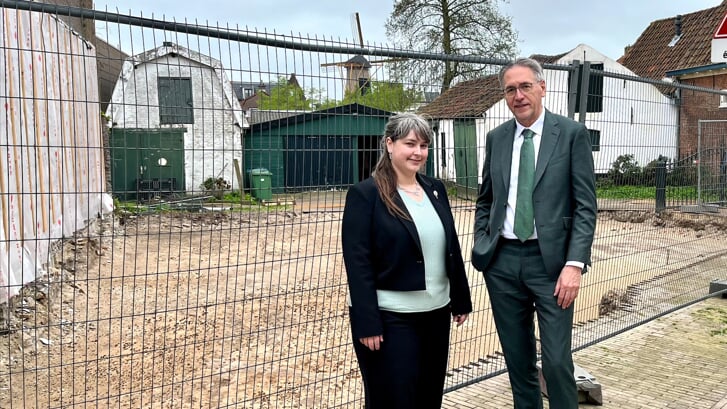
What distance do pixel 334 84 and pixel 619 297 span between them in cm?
498

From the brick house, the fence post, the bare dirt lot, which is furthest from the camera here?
the brick house

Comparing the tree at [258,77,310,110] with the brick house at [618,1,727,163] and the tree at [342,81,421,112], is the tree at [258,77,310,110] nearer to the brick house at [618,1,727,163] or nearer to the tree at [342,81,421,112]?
the tree at [342,81,421,112]

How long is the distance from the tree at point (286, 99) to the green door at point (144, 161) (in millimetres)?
559

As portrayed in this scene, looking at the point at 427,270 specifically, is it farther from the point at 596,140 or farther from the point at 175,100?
the point at 596,140

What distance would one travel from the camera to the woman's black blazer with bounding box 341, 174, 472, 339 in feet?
8.48

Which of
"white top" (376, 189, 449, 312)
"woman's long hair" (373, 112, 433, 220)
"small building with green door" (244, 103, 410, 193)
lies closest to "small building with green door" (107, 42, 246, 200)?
"small building with green door" (244, 103, 410, 193)

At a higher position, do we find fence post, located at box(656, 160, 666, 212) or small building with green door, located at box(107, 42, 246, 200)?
small building with green door, located at box(107, 42, 246, 200)

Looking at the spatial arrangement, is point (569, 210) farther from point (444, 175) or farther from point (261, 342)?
point (261, 342)

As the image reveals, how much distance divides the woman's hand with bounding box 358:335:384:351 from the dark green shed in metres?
1.10

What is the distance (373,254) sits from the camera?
2.64m

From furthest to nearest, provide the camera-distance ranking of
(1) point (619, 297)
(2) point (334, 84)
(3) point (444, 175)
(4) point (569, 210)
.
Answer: (1) point (619, 297)
(3) point (444, 175)
(2) point (334, 84)
(4) point (569, 210)

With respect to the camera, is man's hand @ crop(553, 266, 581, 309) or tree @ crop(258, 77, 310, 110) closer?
man's hand @ crop(553, 266, 581, 309)

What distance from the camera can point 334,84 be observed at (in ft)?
11.4

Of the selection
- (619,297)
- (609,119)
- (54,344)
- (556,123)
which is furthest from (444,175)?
(54,344)
